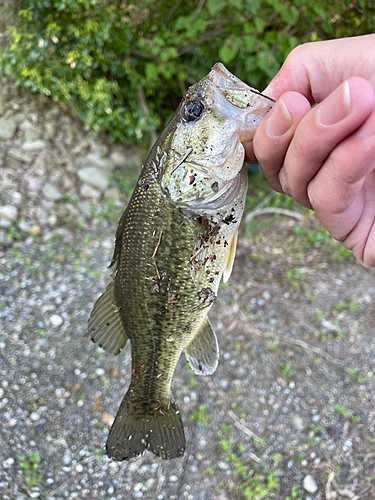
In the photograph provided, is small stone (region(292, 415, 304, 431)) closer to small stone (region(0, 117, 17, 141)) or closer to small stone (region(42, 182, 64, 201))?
small stone (region(42, 182, 64, 201))

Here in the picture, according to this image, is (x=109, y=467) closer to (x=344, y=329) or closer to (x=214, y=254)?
(x=214, y=254)

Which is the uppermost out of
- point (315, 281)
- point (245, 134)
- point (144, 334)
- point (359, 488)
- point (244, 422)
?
point (245, 134)

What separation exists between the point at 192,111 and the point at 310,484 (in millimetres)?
2555

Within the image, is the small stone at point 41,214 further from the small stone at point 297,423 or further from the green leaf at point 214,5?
the small stone at point 297,423

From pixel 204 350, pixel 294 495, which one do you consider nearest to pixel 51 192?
pixel 204 350

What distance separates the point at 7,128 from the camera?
11.9 feet

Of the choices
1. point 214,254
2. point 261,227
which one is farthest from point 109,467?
point 261,227

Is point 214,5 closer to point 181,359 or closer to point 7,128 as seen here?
point 7,128

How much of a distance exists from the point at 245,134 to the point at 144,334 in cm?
99

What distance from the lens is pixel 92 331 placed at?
5.46 feet

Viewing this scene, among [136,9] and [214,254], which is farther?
[136,9]

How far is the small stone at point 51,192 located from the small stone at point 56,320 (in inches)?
51.0

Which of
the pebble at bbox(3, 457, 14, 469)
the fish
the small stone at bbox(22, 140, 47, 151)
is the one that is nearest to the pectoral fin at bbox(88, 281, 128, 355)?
the fish

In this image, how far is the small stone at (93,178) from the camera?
391cm
